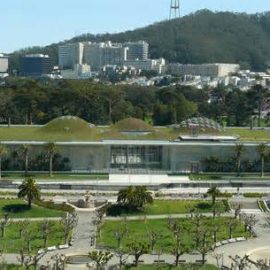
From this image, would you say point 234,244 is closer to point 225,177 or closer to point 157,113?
point 225,177

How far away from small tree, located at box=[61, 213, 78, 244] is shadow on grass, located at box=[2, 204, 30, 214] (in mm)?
3594

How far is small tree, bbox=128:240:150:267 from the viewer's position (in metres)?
35.2

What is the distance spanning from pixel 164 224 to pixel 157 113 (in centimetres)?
4610

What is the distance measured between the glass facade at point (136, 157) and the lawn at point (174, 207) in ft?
43.4

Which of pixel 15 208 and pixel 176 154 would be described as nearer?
pixel 15 208

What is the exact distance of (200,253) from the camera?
122ft

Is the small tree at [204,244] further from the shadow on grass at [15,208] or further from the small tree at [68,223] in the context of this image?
the shadow on grass at [15,208]

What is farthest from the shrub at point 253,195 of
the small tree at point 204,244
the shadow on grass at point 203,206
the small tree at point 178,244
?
the small tree at point 204,244

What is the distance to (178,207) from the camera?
1903 inches

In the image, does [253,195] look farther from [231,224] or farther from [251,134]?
[251,134]

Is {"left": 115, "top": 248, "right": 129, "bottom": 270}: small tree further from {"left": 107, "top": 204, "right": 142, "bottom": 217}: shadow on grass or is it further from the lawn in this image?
the lawn

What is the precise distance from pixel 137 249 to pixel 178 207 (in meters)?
13.2

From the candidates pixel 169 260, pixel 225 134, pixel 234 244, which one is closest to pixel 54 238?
pixel 169 260

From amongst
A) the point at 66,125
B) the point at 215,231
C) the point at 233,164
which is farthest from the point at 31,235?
the point at 66,125
